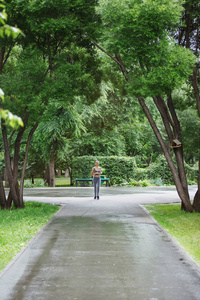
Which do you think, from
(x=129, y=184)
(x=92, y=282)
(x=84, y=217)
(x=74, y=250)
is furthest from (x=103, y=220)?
(x=129, y=184)

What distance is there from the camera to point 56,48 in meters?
16.2

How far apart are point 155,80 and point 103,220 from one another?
14.8 ft

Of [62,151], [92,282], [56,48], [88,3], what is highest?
[88,3]

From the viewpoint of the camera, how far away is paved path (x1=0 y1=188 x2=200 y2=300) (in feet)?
18.4

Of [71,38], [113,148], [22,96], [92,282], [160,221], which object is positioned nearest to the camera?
[92,282]

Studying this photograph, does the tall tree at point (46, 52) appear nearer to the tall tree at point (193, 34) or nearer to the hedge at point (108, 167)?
the tall tree at point (193, 34)

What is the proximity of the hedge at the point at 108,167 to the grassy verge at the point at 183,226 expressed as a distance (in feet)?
52.2

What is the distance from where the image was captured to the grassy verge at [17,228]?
823 centimetres

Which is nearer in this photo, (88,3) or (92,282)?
(92,282)

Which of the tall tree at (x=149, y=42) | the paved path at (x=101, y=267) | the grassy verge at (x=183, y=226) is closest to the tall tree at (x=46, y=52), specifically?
the tall tree at (x=149, y=42)

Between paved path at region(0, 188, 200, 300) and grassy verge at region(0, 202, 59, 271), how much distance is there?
0.79 ft

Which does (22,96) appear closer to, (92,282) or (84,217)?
(84,217)

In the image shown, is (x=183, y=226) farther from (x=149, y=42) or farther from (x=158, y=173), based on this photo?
(x=158, y=173)

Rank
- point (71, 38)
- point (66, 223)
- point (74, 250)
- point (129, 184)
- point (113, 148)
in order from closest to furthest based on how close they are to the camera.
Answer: point (74, 250) < point (66, 223) < point (71, 38) < point (129, 184) < point (113, 148)
